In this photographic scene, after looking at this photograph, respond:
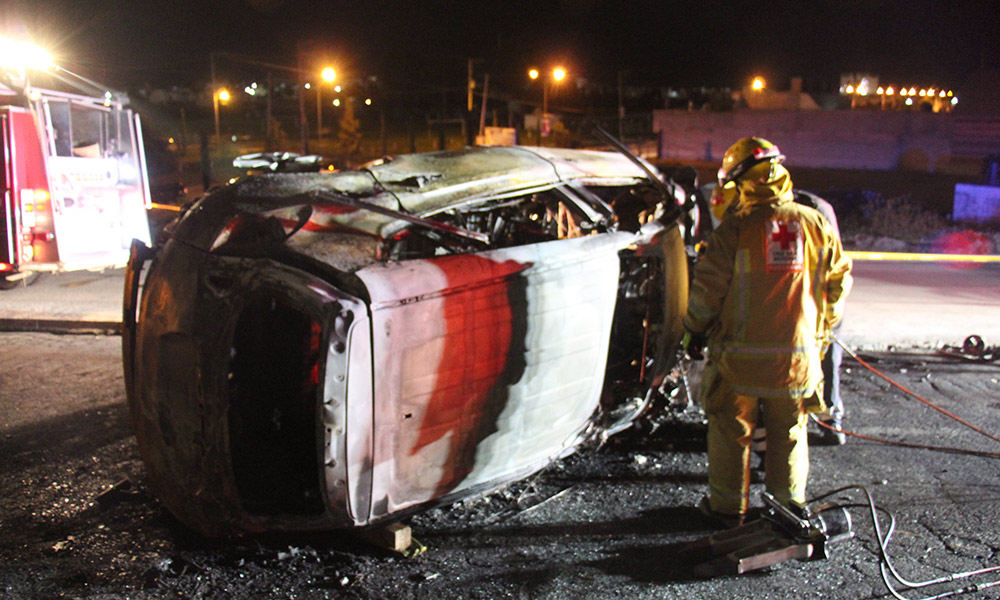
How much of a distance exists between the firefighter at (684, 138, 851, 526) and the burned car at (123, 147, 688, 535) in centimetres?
46

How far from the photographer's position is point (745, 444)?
10.2ft

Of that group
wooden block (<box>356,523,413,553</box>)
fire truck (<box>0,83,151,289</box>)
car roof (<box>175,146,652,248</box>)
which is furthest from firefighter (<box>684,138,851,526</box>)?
fire truck (<box>0,83,151,289</box>)

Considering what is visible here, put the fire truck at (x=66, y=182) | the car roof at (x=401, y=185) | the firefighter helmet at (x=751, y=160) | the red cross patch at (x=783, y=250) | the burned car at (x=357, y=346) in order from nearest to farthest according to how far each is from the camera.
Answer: the burned car at (x=357, y=346), the car roof at (x=401, y=185), the red cross patch at (x=783, y=250), the firefighter helmet at (x=751, y=160), the fire truck at (x=66, y=182)

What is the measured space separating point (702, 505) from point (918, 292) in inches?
245

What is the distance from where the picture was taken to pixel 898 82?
52.6 meters

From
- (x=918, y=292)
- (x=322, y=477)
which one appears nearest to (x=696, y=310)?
(x=322, y=477)

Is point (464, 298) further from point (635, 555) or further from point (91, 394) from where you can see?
point (91, 394)

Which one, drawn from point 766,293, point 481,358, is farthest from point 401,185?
point 766,293

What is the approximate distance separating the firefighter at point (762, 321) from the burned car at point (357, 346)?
0.46m

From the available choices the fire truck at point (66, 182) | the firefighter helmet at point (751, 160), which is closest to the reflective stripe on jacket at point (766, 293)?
the firefighter helmet at point (751, 160)

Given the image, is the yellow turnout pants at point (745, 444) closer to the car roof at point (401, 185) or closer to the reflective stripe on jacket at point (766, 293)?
the reflective stripe on jacket at point (766, 293)

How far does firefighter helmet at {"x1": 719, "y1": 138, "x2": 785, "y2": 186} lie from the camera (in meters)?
3.06

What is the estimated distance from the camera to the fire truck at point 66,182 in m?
7.81

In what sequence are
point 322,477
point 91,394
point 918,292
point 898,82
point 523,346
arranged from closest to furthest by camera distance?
point 322,477 < point 523,346 < point 91,394 < point 918,292 < point 898,82
